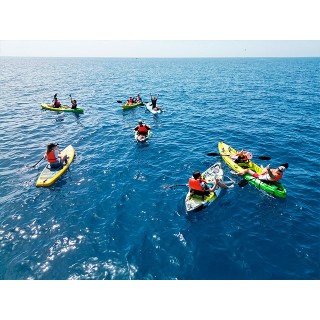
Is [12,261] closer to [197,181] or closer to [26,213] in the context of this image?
[26,213]

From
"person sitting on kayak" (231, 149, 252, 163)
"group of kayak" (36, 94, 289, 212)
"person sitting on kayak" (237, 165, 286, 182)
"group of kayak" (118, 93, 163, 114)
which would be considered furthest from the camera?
"group of kayak" (118, 93, 163, 114)

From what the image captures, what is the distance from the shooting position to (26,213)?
1264cm

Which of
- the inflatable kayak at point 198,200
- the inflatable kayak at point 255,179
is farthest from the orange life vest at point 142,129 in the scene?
the inflatable kayak at point 198,200

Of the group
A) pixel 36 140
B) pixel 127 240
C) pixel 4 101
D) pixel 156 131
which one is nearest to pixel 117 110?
pixel 156 131

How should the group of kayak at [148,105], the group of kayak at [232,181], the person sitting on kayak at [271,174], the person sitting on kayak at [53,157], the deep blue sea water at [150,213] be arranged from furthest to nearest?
the group of kayak at [148,105] < the person sitting on kayak at [53,157] < the person sitting on kayak at [271,174] < the group of kayak at [232,181] < the deep blue sea water at [150,213]

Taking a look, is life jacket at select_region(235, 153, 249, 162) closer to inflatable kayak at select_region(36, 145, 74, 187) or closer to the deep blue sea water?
the deep blue sea water

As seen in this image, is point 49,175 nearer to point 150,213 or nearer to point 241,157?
point 150,213

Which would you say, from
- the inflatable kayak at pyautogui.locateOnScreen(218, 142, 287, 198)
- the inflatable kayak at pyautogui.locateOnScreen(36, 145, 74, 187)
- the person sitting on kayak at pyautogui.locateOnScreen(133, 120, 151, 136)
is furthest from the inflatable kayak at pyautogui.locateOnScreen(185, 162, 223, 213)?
the person sitting on kayak at pyautogui.locateOnScreen(133, 120, 151, 136)

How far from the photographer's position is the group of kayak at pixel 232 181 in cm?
1289

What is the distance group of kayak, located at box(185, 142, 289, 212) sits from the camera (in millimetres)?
12891

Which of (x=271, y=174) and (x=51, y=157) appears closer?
(x=271, y=174)

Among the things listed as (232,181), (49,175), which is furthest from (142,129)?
(232,181)

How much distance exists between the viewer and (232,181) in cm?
1548

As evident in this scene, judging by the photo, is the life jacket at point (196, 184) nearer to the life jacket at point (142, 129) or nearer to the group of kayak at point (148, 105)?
the life jacket at point (142, 129)
